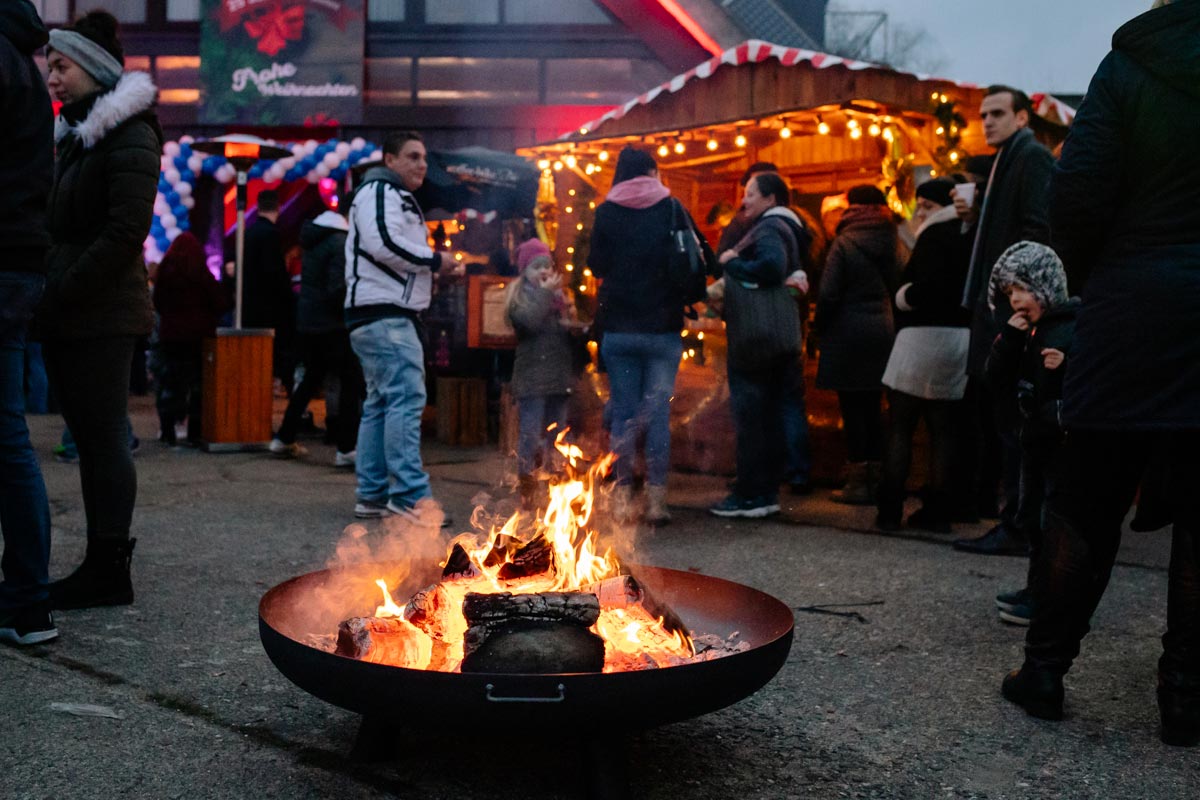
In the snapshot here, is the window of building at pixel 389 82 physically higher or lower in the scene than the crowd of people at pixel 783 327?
higher

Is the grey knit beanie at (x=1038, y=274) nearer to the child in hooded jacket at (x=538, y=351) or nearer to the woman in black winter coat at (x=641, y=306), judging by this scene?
the woman in black winter coat at (x=641, y=306)

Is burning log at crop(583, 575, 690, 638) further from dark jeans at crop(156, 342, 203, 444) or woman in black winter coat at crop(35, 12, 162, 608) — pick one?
dark jeans at crop(156, 342, 203, 444)

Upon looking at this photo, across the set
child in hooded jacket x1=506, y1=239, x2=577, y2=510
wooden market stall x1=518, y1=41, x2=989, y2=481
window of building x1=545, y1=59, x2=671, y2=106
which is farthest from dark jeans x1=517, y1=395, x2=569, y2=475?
window of building x1=545, y1=59, x2=671, y2=106

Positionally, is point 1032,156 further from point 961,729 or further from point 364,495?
point 364,495

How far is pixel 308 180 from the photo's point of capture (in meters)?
16.8

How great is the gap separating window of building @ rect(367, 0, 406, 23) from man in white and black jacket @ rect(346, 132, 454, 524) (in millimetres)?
15192

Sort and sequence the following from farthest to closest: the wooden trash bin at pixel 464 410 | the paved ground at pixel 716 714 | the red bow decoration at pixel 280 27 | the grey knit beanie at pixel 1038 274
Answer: the red bow decoration at pixel 280 27 < the wooden trash bin at pixel 464 410 < the grey knit beanie at pixel 1038 274 < the paved ground at pixel 716 714

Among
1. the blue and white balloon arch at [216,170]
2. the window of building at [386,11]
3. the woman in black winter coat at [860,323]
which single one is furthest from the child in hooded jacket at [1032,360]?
the window of building at [386,11]

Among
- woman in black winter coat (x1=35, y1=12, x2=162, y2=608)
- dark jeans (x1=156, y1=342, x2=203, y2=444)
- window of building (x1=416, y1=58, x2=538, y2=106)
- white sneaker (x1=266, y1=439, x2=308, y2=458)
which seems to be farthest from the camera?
window of building (x1=416, y1=58, x2=538, y2=106)

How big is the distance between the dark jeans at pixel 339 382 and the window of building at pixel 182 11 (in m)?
13.9

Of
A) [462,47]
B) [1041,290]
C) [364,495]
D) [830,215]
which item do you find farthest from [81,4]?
[1041,290]

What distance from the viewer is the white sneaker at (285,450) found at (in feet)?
30.7

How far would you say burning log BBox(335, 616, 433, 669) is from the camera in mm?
2730

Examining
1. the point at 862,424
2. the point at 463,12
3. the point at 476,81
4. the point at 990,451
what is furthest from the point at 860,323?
the point at 463,12
